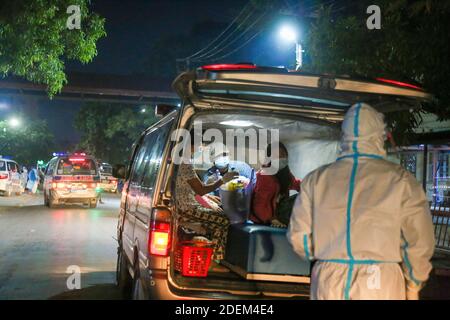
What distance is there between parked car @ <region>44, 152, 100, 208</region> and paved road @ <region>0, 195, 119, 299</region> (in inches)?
75.9

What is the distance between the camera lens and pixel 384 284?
3.32 m

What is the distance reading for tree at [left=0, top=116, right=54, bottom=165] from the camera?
4575cm

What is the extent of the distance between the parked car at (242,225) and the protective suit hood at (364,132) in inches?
38.1

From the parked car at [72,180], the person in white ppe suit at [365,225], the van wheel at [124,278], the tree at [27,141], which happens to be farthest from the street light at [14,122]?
the person in white ppe suit at [365,225]

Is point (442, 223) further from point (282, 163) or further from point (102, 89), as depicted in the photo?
point (102, 89)

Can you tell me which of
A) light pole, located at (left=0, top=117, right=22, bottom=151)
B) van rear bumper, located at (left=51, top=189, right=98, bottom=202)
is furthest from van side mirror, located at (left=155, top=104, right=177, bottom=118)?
light pole, located at (left=0, top=117, right=22, bottom=151)

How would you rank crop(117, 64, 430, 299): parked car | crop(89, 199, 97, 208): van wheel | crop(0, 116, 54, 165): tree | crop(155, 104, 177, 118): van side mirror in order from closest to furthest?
crop(117, 64, 430, 299): parked car → crop(155, 104, 177, 118): van side mirror → crop(89, 199, 97, 208): van wheel → crop(0, 116, 54, 165): tree

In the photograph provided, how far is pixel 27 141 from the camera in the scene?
48469mm

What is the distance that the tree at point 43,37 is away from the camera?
12141mm

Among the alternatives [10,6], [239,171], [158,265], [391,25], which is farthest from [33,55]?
[158,265]

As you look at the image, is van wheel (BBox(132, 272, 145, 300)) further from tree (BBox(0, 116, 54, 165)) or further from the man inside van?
tree (BBox(0, 116, 54, 165))
